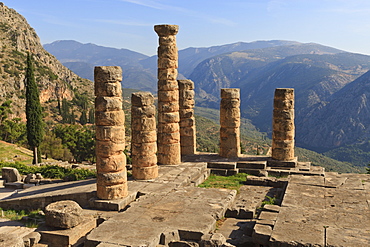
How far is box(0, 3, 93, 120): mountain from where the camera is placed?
225ft

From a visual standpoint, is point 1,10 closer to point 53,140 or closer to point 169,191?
point 53,140

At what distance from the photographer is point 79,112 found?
7888 centimetres

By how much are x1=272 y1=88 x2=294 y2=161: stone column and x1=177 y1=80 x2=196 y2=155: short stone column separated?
5.19 meters

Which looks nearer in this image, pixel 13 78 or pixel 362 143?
pixel 13 78

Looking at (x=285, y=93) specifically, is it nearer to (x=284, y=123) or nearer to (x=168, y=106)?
(x=284, y=123)

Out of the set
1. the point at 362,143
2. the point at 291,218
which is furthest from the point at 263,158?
the point at 362,143

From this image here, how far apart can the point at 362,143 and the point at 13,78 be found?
337ft

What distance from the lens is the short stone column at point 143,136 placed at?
15.5 metres

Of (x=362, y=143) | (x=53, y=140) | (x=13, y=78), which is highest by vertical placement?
(x=13, y=78)

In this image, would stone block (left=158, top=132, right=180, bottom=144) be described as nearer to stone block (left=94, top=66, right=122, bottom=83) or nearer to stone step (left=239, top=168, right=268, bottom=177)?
stone step (left=239, top=168, right=268, bottom=177)

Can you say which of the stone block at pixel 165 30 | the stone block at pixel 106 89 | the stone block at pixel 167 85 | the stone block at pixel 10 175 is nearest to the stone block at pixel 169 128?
the stone block at pixel 167 85

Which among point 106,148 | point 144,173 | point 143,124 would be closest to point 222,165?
point 144,173

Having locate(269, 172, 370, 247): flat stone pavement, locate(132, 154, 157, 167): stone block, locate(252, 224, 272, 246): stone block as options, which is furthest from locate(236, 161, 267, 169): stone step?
locate(252, 224, 272, 246): stone block

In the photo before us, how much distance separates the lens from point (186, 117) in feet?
69.8
